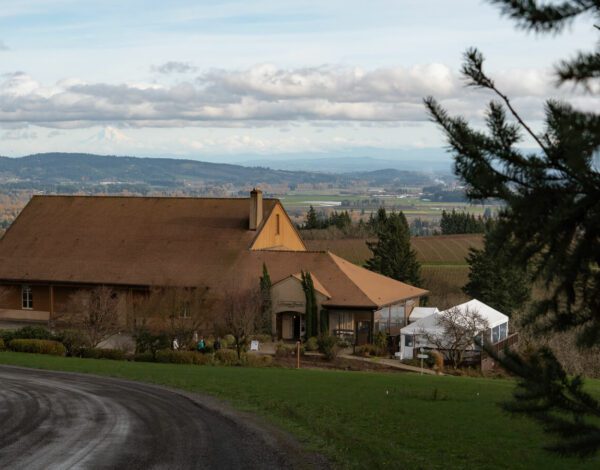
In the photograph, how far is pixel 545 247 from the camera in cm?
717

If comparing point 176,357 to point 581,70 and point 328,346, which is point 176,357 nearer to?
point 328,346

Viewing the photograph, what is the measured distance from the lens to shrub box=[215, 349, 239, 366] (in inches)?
1388

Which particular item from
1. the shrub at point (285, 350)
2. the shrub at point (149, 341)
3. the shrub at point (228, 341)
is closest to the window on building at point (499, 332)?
the shrub at point (285, 350)

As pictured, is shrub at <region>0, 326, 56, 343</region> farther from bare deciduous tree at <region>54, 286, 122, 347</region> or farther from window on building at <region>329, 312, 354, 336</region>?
window on building at <region>329, 312, 354, 336</region>

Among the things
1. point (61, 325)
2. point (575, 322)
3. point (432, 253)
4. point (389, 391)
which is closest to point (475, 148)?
point (575, 322)

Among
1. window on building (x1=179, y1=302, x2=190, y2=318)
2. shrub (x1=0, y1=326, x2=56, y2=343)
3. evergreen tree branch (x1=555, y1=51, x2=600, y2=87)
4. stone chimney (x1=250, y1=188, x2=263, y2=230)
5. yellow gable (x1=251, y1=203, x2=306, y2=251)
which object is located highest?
stone chimney (x1=250, y1=188, x2=263, y2=230)

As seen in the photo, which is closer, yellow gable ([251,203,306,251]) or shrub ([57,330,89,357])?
shrub ([57,330,89,357])

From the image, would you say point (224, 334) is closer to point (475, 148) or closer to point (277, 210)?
point (277, 210)

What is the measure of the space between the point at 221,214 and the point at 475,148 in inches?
1929

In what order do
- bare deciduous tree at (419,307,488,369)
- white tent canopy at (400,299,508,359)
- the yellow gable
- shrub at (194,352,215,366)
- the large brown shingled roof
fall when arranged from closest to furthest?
shrub at (194,352,215,366) → bare deciduous tree at (419,307,488,369) → white tent canopy at (400,299,508,359) → the large brown shingled roof → the yellow gable

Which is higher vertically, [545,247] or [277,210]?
[277,210]

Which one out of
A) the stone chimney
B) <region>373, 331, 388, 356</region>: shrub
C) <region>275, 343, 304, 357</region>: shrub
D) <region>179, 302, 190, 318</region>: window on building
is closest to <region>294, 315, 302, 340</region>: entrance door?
<region>275, 343, 304, 357</region>: shrub

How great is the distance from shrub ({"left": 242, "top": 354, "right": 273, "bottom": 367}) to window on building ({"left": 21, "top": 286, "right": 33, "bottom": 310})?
2100cm

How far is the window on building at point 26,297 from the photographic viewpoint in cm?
5300
